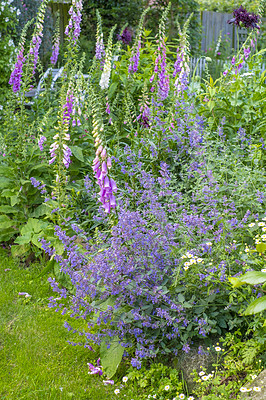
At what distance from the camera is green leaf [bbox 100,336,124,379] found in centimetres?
264

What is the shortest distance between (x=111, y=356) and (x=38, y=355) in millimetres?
531

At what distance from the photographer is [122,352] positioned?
2666mm

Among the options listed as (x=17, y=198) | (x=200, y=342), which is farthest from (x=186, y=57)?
(x=200, y=342)

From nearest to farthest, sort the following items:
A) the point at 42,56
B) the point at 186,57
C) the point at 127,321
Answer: the point at 127,321 < the point at 186,57 < the point at 42,56

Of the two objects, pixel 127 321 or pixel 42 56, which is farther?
pixel 42 56

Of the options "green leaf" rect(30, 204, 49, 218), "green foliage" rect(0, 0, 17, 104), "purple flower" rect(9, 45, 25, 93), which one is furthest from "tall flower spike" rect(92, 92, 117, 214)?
"green foliage" rect(0, 0, 17, 104)

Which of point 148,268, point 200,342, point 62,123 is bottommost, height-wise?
point 200,342

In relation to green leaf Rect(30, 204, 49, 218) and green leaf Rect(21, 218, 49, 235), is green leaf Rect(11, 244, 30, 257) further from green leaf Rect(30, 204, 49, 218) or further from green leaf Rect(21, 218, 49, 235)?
green leaf Rect(30, 204, 49, 218)

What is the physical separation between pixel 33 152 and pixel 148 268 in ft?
6.72

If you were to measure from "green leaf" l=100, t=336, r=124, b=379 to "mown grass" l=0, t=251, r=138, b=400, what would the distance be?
0.34 feet

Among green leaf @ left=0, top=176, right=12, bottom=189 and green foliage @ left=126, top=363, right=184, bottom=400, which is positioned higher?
green leaf @ left=0, top=176, right=12, bottom=189

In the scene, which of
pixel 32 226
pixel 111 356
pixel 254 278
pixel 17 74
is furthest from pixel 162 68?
pixel 254 278

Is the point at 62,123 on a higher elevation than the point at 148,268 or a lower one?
higher

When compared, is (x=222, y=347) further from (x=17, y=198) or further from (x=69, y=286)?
(x=17, y=198)
